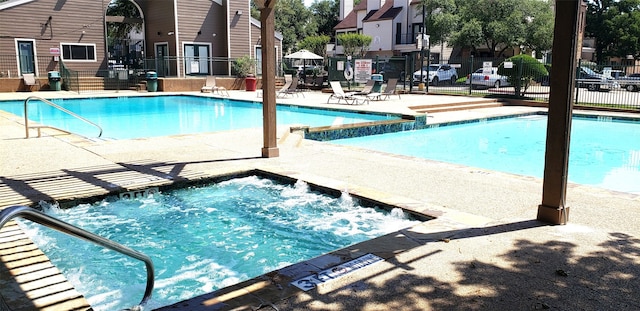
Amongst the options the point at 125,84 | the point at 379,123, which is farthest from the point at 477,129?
the point at 125,84

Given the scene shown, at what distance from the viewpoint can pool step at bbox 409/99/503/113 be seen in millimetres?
17000

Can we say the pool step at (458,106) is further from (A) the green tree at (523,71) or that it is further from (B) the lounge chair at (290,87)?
(B) the lounge chair at (290,87)

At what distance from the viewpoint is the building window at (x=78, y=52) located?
25.2 metres

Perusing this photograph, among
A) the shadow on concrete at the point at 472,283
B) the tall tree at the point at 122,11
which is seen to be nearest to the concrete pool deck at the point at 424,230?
the shadow on concrete at the point at 472,283

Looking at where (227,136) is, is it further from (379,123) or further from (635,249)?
(635,249)

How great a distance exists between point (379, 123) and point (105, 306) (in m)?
9.61

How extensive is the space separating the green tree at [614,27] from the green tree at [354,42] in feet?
73.7

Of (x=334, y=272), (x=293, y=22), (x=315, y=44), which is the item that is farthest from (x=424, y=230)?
(x=293, y=22)

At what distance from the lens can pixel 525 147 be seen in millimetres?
11812

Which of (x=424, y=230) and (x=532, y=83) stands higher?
(x=532, y=83)

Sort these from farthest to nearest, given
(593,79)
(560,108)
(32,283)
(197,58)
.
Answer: (197,58), (593,79), (560,108), (32,283)

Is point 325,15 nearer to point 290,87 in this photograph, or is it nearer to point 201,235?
point 290,87

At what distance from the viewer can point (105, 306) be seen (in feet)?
12.6

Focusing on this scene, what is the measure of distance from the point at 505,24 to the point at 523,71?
17.2 meters
